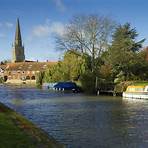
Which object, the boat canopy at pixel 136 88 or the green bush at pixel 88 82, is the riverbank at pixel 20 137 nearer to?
the boat canopy at pixel 136 88

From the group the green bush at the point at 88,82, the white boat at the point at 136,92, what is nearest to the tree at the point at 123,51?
the green bush at the point at 88,82

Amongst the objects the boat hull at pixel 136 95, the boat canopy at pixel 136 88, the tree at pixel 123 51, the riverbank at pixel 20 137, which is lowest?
the riverbank at pixel 20 137

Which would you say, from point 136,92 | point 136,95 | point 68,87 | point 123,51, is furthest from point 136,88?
point 68,87

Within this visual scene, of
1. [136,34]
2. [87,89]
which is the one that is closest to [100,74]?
[87,89]

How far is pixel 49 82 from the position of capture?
117 m

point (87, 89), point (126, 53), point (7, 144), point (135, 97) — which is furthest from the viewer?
point (87, 89)

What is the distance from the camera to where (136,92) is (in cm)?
6600

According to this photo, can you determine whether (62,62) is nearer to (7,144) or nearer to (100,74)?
(100,74)

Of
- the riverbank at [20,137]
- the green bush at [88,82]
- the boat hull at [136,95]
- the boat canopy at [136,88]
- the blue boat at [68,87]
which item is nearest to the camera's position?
the riverbank at [20,137]

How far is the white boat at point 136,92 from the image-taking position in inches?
2511

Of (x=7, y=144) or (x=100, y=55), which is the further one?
(x=100, y=55)

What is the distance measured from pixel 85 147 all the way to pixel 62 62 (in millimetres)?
81578

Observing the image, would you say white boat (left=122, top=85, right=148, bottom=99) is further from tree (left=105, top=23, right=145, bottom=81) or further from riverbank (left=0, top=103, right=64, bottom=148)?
riverbank (left=0, top=103, right=64, bottom=148)

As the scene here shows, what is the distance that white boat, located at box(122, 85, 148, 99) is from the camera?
6378cm
